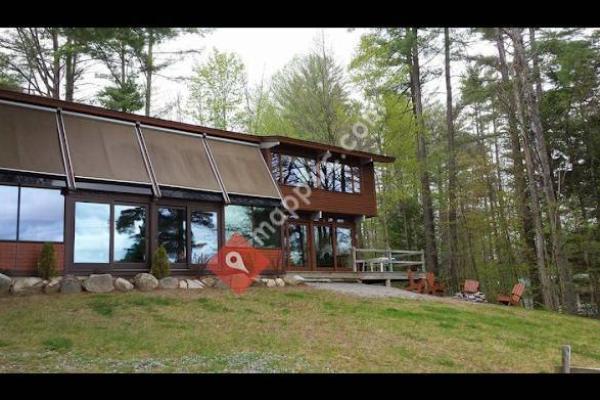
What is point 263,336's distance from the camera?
356 inches

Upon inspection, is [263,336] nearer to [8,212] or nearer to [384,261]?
[8,212]

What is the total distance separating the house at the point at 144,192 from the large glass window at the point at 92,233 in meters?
0.02

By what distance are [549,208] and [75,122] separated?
46.2ft

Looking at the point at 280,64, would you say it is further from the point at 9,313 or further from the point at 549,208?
the point at 9,313

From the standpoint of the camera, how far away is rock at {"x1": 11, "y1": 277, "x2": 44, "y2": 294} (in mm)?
11531

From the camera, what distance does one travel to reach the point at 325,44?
24953mm

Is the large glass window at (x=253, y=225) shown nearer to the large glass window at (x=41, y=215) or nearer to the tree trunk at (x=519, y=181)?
the large glass window at (x=41, y=215)

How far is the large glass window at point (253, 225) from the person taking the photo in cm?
Answer: 1641

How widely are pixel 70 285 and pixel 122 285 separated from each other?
1146mm

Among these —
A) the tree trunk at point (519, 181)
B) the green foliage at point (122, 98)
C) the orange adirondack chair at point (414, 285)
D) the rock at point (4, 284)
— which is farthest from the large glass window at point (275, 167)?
the rock at point (4, 284)

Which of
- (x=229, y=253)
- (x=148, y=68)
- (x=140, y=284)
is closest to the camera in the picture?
(x=140, y=284)


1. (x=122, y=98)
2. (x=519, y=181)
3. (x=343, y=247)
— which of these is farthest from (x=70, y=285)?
(x=519, y=181)

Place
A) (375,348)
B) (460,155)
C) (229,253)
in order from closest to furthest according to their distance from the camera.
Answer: (375,348) → (229,253) → (460,155)
